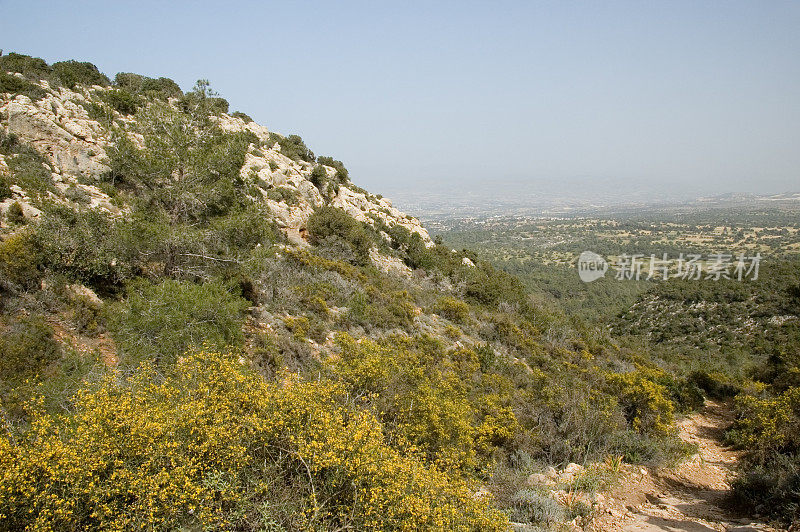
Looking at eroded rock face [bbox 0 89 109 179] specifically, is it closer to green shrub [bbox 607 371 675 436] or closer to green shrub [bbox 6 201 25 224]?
green shrub [bbox 6 201 25 224]

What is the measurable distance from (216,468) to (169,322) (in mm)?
4753

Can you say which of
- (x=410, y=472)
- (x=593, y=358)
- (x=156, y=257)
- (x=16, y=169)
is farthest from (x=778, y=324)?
(x=16, y=169)

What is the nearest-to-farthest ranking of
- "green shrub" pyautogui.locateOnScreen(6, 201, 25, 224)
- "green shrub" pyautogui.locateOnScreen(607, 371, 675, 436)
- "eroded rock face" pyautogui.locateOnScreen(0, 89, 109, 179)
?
"green shrub" pyautogui.locateOnScreen(6, 201, 25, 224)
"green shrub" pyautogui.locateOnScreen(607, 371, 675, 436)
"eroded rock face" pyautogui.locateOnScreen(0, 89, 109, 179)

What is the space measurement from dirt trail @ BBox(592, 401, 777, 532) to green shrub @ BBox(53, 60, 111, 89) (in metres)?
26.7

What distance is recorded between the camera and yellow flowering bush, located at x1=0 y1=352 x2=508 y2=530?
11.8 feet

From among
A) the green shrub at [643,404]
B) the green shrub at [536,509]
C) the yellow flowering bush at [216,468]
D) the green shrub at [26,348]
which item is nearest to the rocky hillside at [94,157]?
the green shrub at [26,348]

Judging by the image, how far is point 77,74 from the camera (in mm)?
22062

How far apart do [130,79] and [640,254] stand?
80612 mm

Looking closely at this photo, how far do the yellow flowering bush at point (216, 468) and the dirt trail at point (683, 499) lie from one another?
3251 mm

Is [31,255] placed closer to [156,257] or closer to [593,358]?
[156,257]

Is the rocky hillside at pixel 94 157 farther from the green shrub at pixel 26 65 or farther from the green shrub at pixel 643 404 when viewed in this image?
the green shrub at pixel 643 404

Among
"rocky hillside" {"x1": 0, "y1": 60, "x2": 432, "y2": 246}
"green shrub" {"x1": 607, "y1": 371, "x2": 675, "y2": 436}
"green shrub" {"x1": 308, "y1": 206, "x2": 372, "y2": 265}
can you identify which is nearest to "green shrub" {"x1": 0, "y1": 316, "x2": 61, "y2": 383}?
"rocky hillside" {"x1": 0, "y1": 60, "x2": 432, "y2": 246}

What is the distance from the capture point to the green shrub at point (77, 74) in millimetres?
20078

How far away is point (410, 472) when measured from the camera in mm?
4938
